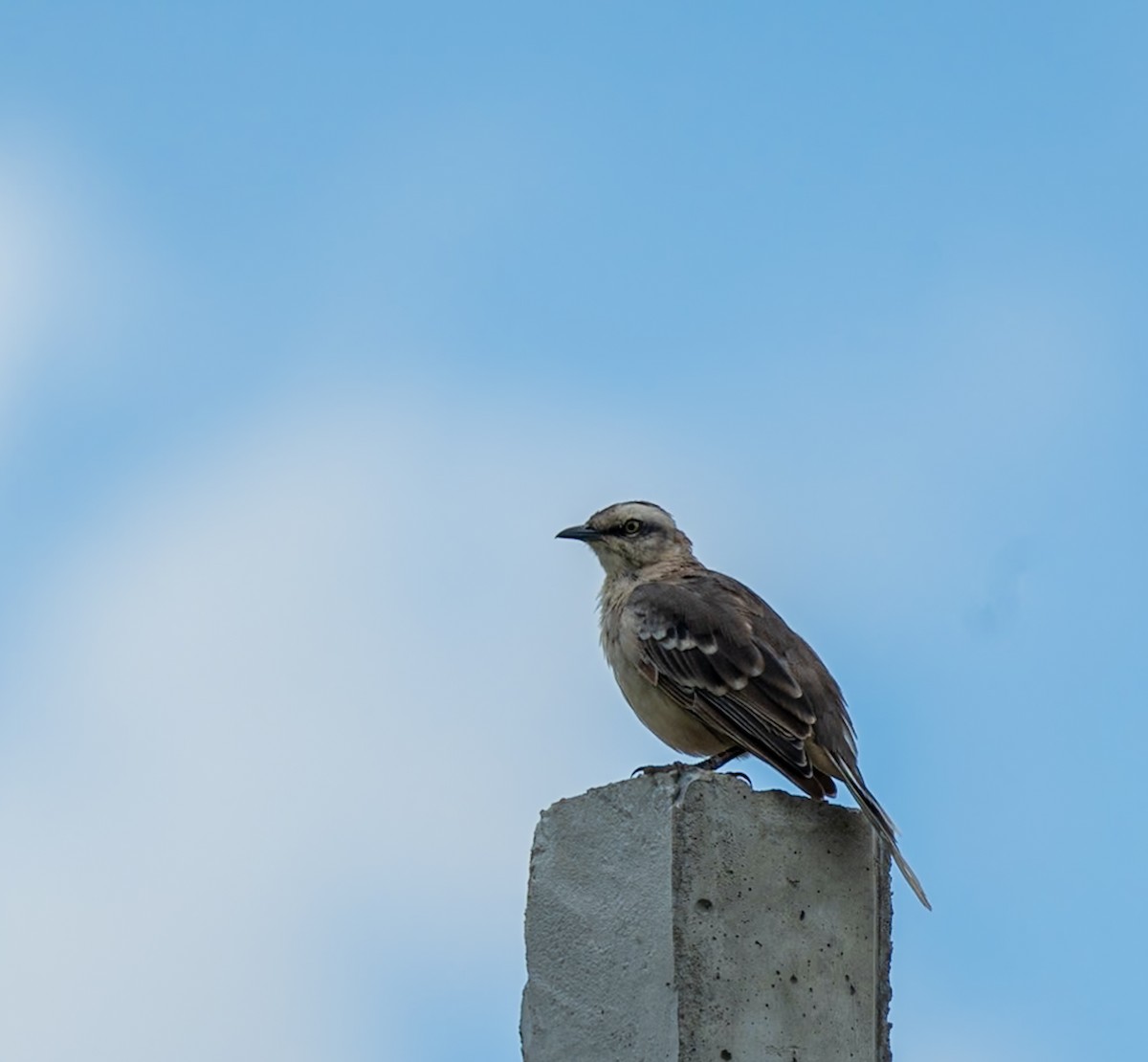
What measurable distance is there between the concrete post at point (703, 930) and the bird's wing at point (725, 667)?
3.96 ft

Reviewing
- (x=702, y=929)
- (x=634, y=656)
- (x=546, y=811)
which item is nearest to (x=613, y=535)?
(x=634, y=656)

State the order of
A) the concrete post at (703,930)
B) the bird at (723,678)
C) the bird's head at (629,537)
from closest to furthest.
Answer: the concrete post at (703,930) → the bird at (723,678) → the bird's head at (629,537)

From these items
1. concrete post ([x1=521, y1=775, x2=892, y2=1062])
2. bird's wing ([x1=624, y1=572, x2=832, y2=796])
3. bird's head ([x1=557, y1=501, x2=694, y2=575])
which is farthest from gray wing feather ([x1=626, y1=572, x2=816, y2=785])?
concrete post ([x1=521, y1=775, x2=892, y2=1062])

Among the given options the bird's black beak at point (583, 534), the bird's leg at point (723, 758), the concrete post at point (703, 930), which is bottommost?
the concrete post at point (703, 930)

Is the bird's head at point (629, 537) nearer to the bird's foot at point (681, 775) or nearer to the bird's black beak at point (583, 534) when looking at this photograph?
the bird's black beak at point (583, 534)

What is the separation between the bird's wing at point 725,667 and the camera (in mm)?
8367

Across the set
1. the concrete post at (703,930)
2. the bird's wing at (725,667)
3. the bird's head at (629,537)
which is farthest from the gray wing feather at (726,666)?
the concrete post at (703,930)

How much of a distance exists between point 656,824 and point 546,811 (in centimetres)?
63

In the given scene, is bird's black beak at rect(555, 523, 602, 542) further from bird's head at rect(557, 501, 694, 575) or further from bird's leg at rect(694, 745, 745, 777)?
bird's leg at rect(694, 745, 745, 777)

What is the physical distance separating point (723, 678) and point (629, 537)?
2048 millimetres

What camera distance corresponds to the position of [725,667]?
8.85 m

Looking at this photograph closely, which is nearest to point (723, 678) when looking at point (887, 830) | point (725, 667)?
point (725, 667)

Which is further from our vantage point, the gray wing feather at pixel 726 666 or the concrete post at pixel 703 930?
the gray wing feather at pixel 726 666

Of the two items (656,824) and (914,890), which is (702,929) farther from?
(914,890)
